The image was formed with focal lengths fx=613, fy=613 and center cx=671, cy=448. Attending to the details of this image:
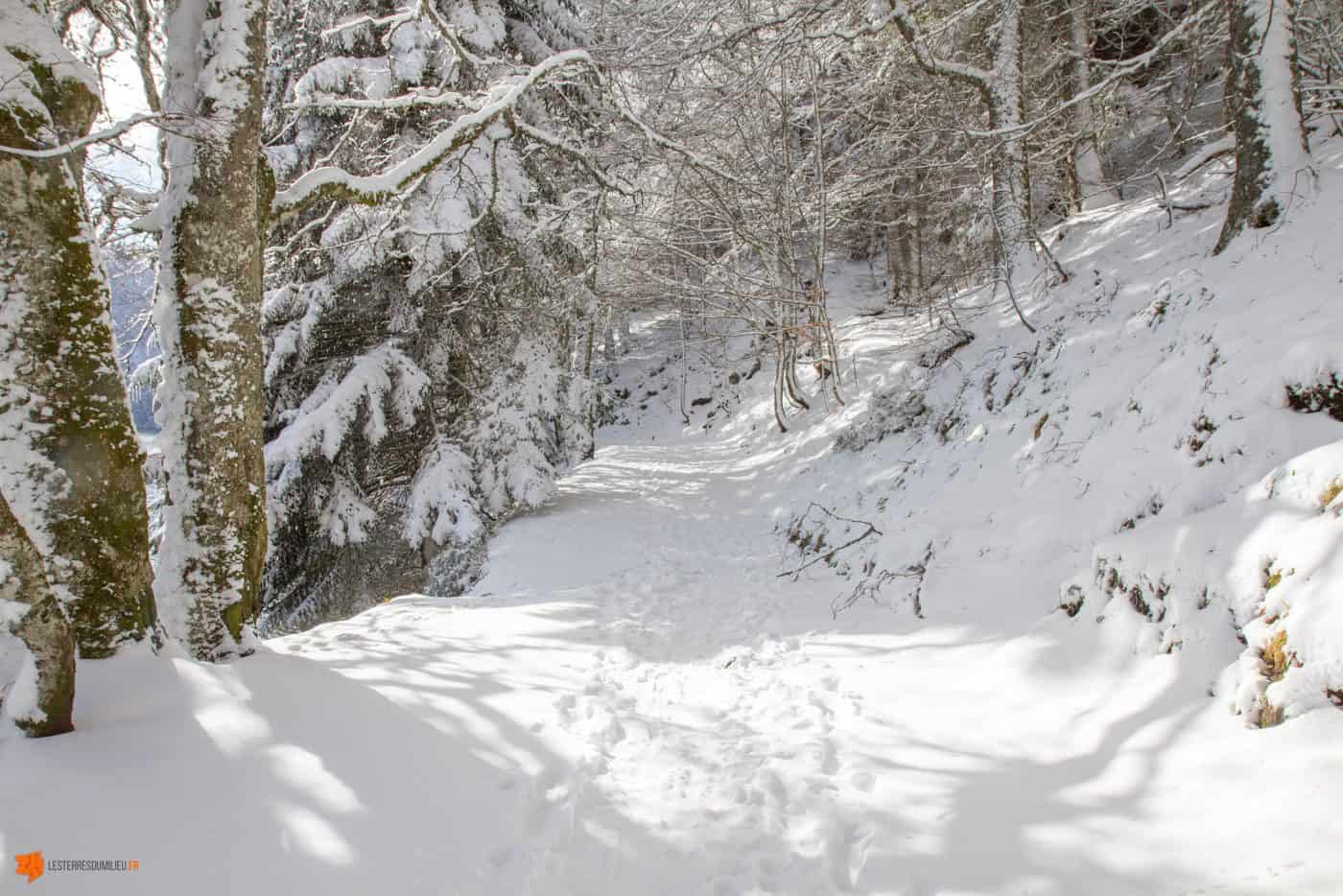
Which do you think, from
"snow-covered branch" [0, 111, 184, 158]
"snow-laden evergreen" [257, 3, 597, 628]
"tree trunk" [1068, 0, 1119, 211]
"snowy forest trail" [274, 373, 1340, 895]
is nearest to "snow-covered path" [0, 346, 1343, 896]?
Result: "snowy forest trail" [274, 373, 1340, 895]

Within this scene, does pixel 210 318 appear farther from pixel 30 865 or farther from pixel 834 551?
pixel 834 551

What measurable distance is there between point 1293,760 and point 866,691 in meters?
1.91

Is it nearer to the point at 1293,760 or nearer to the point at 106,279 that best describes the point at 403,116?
the point at 106,279

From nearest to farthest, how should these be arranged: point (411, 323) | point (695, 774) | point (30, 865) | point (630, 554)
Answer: point (30, 865) → point (695, 774) → point (630, 554) → point (411, 323)

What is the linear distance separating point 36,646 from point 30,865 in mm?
721

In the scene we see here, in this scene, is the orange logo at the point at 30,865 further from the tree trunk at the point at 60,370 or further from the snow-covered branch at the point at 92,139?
the snow-covered branch at the point at 92,139

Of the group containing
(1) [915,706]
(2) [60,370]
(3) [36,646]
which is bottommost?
(1) [915,706]

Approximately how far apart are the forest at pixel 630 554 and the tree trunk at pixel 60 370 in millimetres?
15

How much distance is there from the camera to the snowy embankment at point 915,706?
1.96m

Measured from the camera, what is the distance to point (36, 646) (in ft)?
6.94

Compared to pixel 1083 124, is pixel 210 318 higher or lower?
lower

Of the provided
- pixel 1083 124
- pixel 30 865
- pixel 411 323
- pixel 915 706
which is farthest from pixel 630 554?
pixel 1083 124

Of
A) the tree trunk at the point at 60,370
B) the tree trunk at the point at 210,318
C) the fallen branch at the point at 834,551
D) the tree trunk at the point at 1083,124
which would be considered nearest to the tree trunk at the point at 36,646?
the tree trunk at the point at 60,370

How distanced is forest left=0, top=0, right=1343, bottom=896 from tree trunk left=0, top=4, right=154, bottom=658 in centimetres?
1
